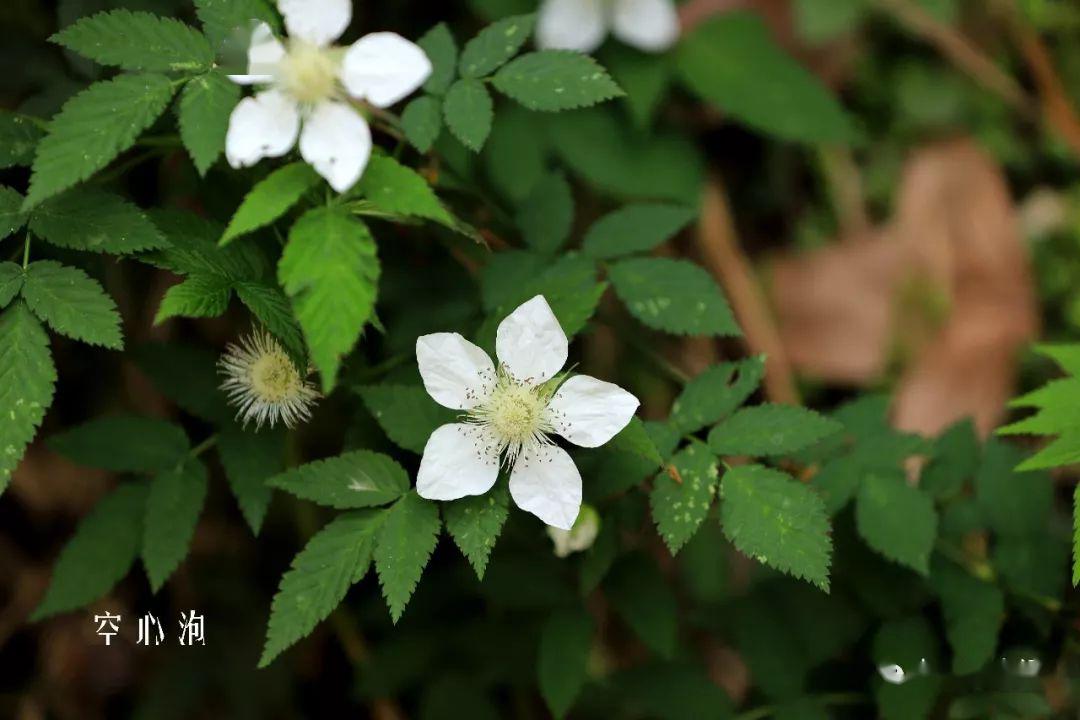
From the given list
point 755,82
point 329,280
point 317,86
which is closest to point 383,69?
point 317,86

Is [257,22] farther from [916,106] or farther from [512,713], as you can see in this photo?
[916,106]

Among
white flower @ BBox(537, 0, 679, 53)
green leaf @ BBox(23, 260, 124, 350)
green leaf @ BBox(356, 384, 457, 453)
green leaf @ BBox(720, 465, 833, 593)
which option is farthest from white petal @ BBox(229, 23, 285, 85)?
white flower @ BBox(537, 0, 679, 53)

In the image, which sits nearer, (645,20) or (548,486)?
(548,486)

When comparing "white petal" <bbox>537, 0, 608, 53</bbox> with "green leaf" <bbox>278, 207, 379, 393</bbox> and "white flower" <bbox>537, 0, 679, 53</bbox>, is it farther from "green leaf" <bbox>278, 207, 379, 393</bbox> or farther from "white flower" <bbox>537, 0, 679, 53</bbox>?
"green leaf" <bbox>278, 207, 379, 393</bbox>

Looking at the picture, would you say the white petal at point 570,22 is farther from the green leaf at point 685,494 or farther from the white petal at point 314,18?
the green leaf at point 685,494

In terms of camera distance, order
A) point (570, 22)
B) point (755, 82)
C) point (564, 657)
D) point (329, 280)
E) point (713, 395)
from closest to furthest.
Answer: point (329, 280) → point (713, 395) → point (564, 657) → point (570, 22) → point (755, 82)

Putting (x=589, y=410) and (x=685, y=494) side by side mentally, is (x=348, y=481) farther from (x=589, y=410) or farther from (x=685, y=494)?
(x=685, y=494)
